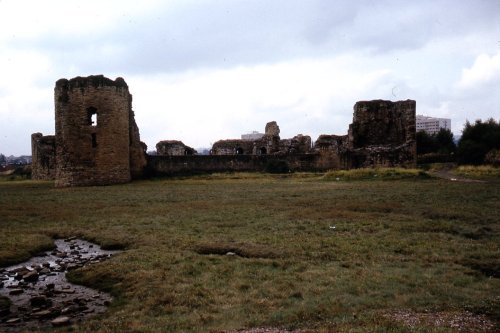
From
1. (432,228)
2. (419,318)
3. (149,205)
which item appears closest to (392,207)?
(432,228)

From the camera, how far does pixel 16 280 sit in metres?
8.03

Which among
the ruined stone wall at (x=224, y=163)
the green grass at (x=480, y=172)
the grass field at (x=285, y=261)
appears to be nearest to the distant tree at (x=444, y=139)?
the green grass at (x=480, y=172)

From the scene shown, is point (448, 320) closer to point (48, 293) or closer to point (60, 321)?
point (60, 321)

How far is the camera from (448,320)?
5.27 m

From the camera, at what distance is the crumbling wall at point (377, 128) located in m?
35.5

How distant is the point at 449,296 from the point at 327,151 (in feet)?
104

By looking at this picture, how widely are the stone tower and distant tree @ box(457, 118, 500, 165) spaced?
2756cm

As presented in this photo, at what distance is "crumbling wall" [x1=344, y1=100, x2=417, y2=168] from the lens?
35.5 metres

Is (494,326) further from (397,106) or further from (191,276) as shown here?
(397,106)

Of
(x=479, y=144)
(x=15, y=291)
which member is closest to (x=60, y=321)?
(x=15, y=291)

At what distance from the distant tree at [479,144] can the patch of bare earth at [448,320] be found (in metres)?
35.9

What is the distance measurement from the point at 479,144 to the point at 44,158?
1401 inches

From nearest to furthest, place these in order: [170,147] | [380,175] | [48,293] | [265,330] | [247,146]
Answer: [265,330] < [48,293] < [380,175] < [170,147] < [247,146]

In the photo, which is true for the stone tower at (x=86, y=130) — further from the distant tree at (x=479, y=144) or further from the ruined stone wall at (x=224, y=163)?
the distant tree at (x=479, y=144)
